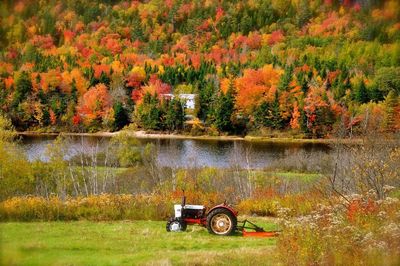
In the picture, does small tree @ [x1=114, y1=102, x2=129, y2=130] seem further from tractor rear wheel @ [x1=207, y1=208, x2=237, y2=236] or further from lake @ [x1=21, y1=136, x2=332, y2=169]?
tractor rear wheel @ [x1=207, y1=208, x2=237, y2=236]

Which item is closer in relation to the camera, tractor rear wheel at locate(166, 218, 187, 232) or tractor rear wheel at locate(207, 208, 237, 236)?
tractor rear wheel at locate(207, 208, 237, 236)

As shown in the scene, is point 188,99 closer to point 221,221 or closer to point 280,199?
point 280,199

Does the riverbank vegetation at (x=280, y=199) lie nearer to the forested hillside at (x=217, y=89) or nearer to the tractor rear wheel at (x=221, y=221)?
the tractor rear wheel at (x=221, y=221)

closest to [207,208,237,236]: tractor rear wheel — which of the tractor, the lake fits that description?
the tractor

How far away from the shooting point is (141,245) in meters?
8.78

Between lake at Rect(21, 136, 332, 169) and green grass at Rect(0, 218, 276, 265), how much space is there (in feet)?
71.9

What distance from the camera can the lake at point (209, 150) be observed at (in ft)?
115

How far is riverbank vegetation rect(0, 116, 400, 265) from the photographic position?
6289 millimetres

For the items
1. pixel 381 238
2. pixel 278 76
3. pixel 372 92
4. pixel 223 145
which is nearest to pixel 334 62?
pixel 278 76

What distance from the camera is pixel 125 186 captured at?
2359cm

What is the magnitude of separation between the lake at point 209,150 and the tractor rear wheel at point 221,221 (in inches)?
869

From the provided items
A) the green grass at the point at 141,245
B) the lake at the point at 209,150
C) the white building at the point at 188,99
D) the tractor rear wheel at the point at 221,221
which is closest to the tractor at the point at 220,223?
the tractor rear wheel at the point at 221,221

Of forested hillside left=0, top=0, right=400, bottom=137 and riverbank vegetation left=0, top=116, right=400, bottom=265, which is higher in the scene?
forested hillside left=0, top=0, right=400, bottom=137

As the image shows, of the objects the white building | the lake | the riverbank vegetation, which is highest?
the white building
